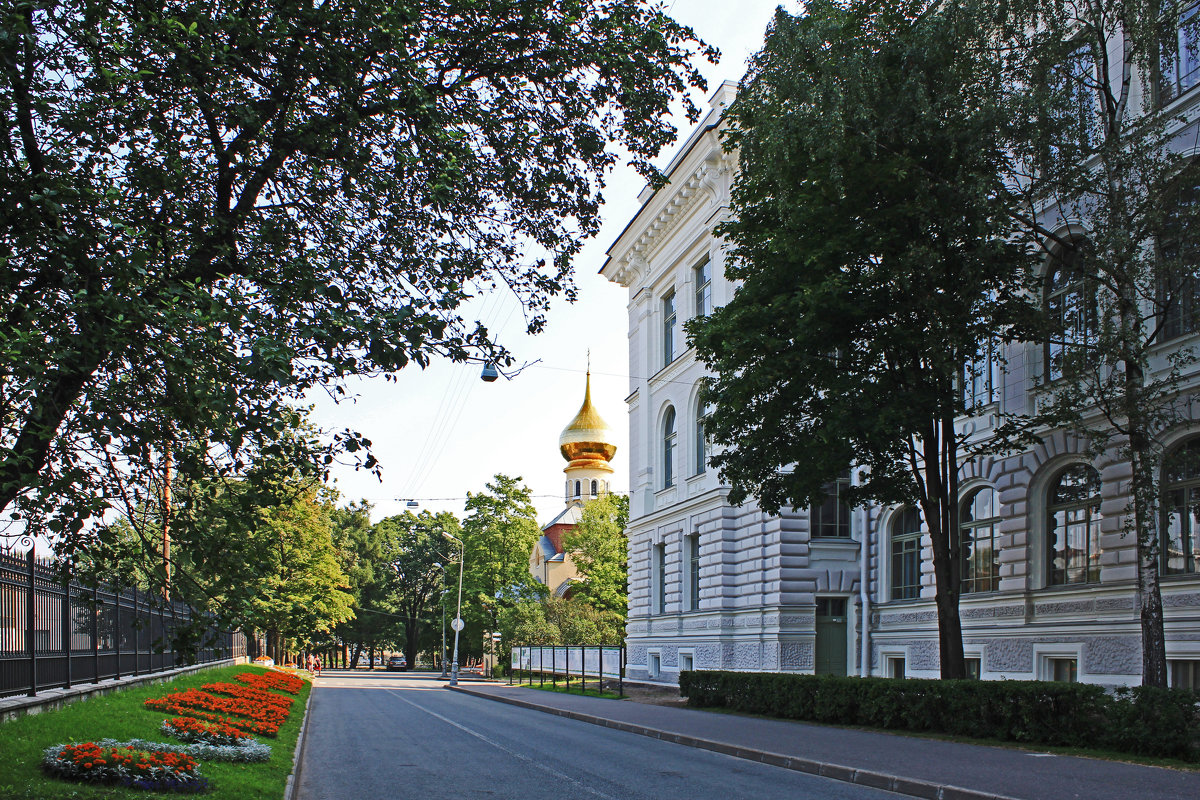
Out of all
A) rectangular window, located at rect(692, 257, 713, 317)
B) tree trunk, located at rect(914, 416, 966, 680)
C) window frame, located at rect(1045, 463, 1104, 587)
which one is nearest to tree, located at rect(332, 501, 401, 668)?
rectangular window, located at rect(692, 257, 713, 317)

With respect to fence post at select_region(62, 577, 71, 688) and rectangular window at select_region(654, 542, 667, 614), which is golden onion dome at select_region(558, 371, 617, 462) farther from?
fence post at select_region(62, 577, 71, 688)

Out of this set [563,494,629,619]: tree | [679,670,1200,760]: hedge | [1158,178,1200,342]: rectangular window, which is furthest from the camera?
[563,494,629,619]: tree

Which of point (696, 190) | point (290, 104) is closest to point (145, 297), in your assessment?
point (290, 104)

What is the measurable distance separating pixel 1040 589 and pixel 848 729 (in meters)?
5.61

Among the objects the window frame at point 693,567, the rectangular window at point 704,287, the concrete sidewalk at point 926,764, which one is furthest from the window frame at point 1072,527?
the window frame at point 693,567

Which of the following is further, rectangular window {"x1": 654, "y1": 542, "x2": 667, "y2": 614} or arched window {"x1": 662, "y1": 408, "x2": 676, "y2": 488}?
arched window {"x1": 662, "y1": 408, "x2": 676, "y2": 488}

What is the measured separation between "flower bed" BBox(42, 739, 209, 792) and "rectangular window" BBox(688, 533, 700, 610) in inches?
1114

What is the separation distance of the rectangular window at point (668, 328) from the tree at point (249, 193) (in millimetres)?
28859

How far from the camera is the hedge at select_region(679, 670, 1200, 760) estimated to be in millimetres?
12953

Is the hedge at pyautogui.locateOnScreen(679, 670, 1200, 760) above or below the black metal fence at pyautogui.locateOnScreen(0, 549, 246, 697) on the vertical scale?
below

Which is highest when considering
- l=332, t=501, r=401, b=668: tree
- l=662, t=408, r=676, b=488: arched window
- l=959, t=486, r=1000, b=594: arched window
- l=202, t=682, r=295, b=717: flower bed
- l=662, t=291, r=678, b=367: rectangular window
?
l=662, t=291, r=678, b=367: rectangular window

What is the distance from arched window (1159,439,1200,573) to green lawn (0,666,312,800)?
561 inches

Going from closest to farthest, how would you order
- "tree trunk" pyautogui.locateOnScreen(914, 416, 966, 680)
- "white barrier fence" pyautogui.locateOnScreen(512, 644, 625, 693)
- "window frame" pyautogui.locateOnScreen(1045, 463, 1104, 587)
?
"tree trunk" pyautogui.locateOnScreen(914, 416, 966, 680) → "window frame" pyautogui.locateOnScreen(1045, 463, 1104, 587) → "white barrier fence" pyautogui.locateOnScreen(512, 644, 625, 693)

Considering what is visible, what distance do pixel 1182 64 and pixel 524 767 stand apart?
15720 millimetres
